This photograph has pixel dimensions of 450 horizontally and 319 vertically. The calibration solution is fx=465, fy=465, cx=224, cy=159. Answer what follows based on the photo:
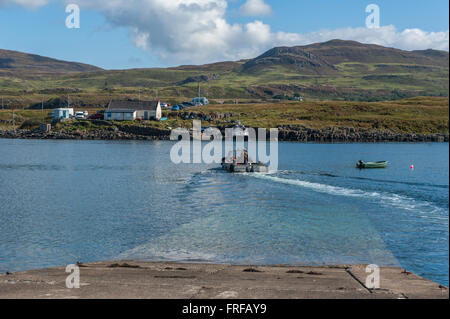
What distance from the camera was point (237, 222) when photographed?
34.8 m

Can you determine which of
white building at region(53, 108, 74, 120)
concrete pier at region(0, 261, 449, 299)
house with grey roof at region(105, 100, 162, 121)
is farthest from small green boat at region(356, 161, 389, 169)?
white building at region(53, 108, 74, 120)

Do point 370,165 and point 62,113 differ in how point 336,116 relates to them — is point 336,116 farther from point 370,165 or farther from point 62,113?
point 62,113

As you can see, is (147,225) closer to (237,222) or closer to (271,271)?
(237,222)

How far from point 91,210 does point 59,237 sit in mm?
10277

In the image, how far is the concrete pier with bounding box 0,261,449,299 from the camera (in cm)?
1506

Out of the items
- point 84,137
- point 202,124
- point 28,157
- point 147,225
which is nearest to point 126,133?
point 84,137

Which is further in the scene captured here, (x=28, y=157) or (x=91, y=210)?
(x=28, y=157)

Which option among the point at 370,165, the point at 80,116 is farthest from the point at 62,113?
the point at 370,165

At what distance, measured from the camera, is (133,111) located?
161 meters

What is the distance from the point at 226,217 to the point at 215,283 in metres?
19.8

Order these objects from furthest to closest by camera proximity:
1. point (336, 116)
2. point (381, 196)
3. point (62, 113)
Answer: point (336, 116), point (62, 113), point (381, 196)

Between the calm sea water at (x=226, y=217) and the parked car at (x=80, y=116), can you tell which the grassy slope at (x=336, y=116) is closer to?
the parked car at (x=80, y=116)

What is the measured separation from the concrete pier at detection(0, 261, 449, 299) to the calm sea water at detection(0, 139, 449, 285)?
13.7 ft

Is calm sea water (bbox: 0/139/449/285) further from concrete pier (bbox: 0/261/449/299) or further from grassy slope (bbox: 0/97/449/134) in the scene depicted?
grassy slope (bbox: 0/97/449/134)
